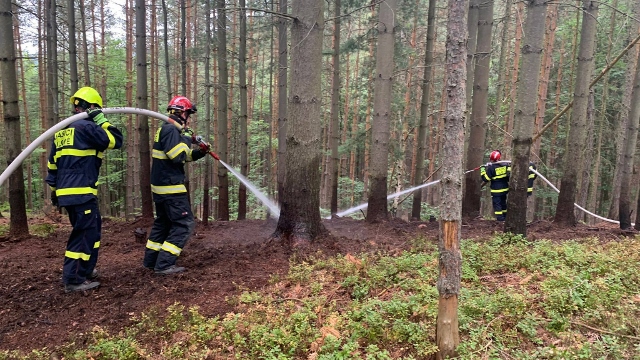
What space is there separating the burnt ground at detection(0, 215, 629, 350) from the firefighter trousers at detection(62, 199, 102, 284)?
25 centimetres

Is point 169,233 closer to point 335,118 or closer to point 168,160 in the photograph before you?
point 168,160

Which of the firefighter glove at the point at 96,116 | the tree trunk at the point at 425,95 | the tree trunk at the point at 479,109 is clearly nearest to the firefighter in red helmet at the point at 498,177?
the tree trunk at the point at 479,109

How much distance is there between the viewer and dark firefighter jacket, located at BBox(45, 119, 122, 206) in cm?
448

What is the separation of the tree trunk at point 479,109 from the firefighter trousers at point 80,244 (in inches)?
348

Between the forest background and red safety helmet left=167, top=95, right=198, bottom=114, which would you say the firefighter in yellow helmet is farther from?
the forest background

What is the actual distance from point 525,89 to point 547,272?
2854mm

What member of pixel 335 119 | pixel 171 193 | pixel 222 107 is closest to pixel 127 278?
pixel 171 193

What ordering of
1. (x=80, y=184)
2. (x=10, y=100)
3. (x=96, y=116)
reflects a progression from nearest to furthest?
(x=80, y=184)
(x=96, y=116)
(x=10, y=100)

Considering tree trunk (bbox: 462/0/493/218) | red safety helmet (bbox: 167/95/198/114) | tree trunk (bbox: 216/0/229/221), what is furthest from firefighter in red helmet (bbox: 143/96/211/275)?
tree trunk (bbox: 462/0/493/218)

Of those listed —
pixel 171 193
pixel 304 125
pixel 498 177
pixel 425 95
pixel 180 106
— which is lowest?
pixel 498 177

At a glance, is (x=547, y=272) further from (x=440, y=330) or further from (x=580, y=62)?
(x=580, y=62)

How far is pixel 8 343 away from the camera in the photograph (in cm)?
353

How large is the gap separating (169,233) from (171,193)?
1.88 ft

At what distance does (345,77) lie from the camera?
2678 centimetres
